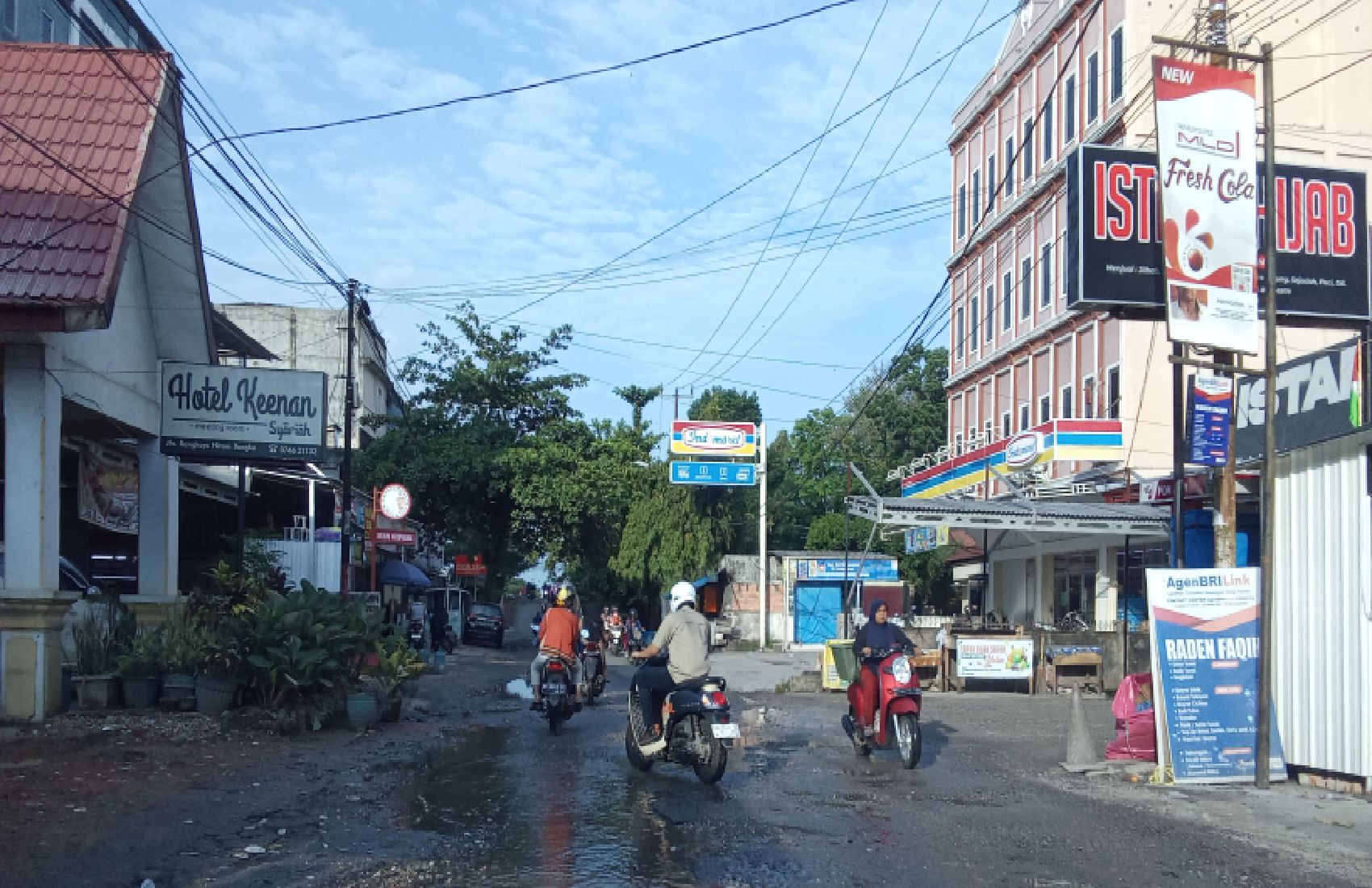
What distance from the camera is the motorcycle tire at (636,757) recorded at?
11211mm

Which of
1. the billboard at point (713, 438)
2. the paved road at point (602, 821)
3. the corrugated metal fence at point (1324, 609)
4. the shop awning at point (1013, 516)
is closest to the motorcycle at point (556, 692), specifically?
the paved road at point (602, 821)

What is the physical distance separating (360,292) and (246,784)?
17.1 metres

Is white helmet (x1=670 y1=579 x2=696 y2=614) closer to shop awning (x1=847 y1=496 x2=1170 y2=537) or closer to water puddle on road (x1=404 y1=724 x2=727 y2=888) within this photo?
water puddle on road (x1=404 y1=724 x2=727 y2=888)

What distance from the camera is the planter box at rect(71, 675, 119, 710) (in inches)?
547

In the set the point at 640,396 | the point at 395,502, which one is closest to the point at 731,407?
the point at 640,396

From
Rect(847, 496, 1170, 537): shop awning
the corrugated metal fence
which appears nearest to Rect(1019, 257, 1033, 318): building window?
Rect(847, 496, 1170, 537): shop awning

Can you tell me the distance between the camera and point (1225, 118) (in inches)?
456

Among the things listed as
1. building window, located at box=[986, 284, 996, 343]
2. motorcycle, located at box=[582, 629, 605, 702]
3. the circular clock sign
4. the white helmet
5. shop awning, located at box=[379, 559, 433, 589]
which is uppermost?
building window, located at box=[986, 284, 996, 343]

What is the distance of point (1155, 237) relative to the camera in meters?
14.6

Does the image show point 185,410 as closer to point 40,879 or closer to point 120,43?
point 40,879

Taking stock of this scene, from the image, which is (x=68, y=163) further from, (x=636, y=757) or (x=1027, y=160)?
(x=1027, y=160)

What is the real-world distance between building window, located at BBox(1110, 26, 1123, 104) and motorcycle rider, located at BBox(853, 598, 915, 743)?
22477 millimetres

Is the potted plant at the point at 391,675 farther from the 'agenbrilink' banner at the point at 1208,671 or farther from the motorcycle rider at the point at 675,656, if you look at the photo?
the 'agenbrilink' banner at the point at 1208,671

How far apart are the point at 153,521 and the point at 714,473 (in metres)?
24.6
